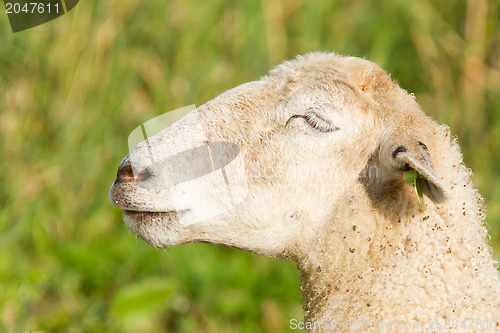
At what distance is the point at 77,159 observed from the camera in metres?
5.04

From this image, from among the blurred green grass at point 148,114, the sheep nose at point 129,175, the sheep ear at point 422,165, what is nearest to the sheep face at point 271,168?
the sheep nose at point 129,175

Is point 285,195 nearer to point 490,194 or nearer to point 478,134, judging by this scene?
point 490,194

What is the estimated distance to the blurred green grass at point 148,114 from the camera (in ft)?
14.9

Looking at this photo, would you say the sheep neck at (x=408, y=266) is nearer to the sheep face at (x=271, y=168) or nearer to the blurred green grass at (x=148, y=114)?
the sheep face at (x=271, y=168)

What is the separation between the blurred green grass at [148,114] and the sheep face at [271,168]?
1814mm

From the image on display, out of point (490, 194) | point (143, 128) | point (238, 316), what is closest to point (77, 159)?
point (238, 316)

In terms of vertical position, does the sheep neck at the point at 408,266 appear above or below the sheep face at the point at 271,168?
below

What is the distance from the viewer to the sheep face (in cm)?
243

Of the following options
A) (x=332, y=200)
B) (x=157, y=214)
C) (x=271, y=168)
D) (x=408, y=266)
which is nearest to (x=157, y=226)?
(x=157, y=214)

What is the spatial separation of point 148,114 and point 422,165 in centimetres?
366

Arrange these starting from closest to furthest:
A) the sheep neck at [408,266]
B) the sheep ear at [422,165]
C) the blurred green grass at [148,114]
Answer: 1. the sheep ear at [422,165]
2. the sheep neck at [408,266]
3. the blurred green grass at [148,114]

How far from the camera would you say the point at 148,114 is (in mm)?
5434

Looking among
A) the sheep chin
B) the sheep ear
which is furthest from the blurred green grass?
the sheep ear

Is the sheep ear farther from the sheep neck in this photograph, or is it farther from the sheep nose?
the sheep nose
